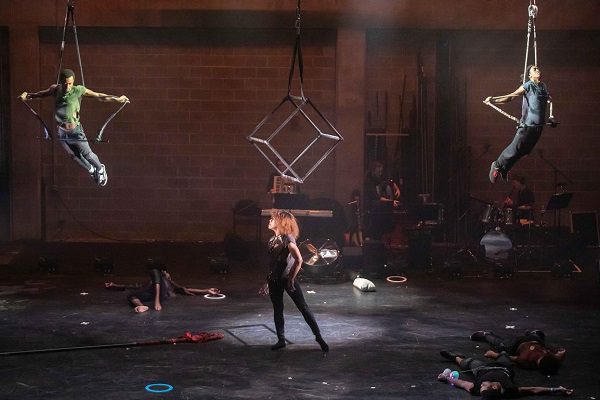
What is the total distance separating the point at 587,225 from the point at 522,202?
195 cm

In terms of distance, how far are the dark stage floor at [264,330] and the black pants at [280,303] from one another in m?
0.27

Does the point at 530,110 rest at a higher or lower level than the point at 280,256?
higher

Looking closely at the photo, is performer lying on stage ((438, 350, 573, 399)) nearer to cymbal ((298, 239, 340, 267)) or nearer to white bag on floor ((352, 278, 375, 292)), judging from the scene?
white bag on floor ((352, 278, 375, 292))

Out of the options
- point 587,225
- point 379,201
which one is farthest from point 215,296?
point 587,225

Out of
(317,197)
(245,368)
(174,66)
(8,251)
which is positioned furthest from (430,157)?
(245,368)

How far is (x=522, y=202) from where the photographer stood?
1681 cm

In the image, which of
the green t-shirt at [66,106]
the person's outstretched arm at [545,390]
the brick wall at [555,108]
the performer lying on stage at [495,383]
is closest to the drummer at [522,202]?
the brick wall at [555,108]

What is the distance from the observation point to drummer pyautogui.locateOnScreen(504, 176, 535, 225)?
639 inches

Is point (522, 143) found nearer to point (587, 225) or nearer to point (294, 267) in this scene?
point (294, 267)

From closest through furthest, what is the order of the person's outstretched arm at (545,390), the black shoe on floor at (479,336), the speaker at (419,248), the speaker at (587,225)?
the person's outstretched arm at (545,390) < the black shoe on floor at (479,336) < the speaker at (419,248) < the speaker at (587,225)

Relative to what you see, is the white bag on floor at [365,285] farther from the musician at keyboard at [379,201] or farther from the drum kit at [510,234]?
the drum kit at [510,234]

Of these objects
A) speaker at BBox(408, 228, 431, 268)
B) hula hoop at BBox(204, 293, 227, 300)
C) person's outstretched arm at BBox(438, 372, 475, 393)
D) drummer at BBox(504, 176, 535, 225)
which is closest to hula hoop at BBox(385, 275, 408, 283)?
speaker at BBox(408, 228, 431, 268)

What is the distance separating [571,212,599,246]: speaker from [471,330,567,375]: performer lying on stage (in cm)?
856

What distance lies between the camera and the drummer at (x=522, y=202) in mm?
16219
